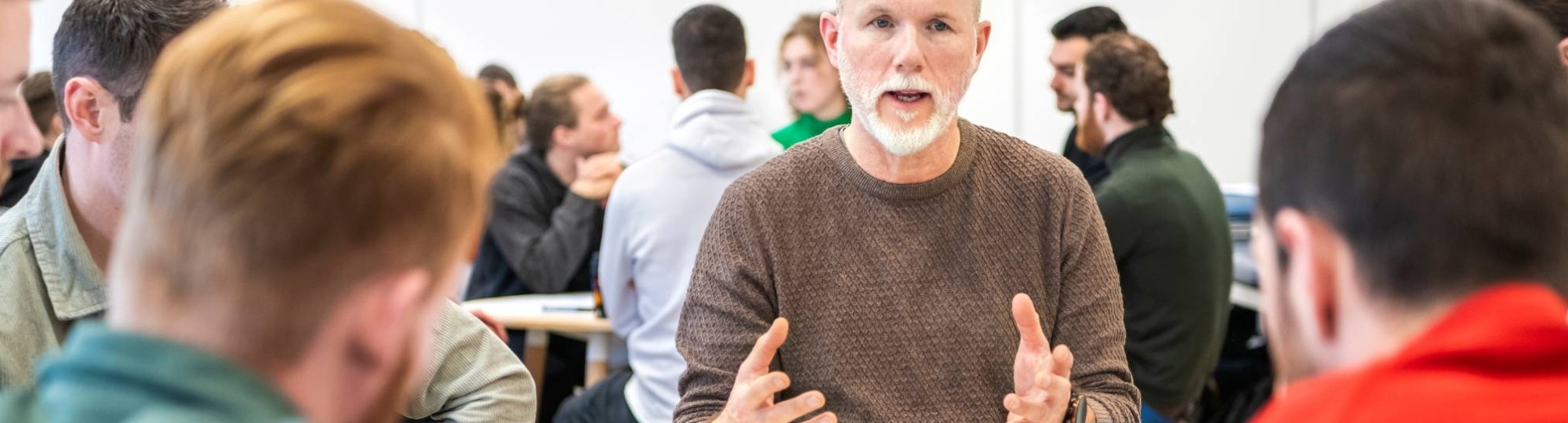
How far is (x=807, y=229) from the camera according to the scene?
69.5 inches

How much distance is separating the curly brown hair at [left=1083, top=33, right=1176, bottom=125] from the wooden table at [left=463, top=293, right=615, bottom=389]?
1.50 m

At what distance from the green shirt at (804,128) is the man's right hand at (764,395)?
3.21 m

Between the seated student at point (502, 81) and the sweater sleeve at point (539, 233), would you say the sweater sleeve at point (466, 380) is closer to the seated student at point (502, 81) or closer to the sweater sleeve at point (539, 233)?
the sweater sleeve at point (539, 233)

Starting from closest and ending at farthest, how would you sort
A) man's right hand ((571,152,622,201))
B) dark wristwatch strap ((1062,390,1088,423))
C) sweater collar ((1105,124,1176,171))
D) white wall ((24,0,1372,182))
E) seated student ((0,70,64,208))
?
dark wristwatch strap ((1062,390,1088,423)) < sweater collar ((1105,124,1176,171)) < seated student ((0,70,64,208)) < man's right hand ((571,152,622,201)) < white wall ((24,0,1372,182))

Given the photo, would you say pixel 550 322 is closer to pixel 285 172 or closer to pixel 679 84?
pixel 679 84

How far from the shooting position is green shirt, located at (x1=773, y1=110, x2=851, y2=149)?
4875 millimetres

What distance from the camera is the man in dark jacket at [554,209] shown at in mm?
4309

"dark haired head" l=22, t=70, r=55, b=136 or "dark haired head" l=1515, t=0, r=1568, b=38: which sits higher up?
"dark haired head" l=1515, t=0, r=1568, b=38

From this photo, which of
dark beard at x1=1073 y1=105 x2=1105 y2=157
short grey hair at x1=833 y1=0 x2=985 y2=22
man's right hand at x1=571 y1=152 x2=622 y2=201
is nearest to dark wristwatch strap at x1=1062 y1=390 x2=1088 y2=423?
short grey hair at x1=833 y1=0 x2=985 y2=22

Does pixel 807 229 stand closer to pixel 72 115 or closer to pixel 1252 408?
pixel 72 115

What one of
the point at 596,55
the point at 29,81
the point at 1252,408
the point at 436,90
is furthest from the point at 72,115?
the point at 596,55

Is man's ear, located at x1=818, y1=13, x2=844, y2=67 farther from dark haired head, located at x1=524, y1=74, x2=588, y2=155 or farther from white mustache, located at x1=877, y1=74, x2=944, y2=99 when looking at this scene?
dark haired head, located at x1=524, y1=74, x2=588, y2=155

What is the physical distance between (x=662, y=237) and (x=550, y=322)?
769 mm

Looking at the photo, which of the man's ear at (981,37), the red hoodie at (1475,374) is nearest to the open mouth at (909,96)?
the man's ear at (981,37)
